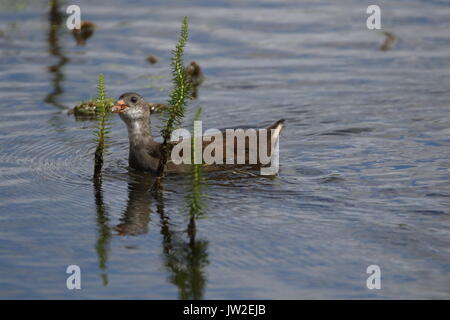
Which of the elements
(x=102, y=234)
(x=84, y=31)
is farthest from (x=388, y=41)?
(x=102, y=234)

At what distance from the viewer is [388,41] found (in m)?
17.4

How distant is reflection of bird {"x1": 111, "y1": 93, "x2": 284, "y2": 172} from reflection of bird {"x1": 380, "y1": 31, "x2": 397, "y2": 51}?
6115 millimetres

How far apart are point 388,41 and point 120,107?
782cm

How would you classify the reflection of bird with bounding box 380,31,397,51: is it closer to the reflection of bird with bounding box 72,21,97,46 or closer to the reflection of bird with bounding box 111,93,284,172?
the reflection of bird with bounding box 72,21,97,46

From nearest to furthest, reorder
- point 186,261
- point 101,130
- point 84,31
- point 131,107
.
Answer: point 186,261, point 101,130, point 131,107, point 84,31

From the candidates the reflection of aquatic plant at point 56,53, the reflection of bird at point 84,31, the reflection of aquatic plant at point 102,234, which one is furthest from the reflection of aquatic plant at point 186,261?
the reflection of bird at point 84,31

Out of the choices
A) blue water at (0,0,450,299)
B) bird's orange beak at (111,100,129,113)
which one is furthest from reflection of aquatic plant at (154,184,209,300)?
bird's orange beak at (111,100,129,113)

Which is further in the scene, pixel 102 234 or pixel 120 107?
pixel 120 107

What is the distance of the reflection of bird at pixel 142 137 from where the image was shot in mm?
11211

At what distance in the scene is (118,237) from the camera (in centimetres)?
859

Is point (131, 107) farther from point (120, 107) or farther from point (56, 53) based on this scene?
point (56, 53)
